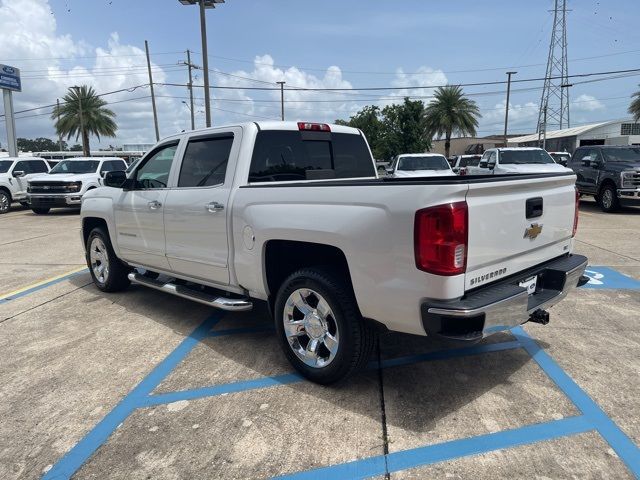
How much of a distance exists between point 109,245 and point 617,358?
5.55 meters

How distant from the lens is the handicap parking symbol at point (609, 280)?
617 cm

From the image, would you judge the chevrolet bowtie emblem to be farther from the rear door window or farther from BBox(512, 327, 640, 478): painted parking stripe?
the rear door window

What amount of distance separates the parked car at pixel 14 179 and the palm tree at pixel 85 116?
82.5 feet

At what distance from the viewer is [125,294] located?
6246mm

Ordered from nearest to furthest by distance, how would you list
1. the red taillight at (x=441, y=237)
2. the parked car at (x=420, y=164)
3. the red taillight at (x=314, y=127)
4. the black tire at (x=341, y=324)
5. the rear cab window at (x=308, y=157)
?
the red taillight at (x=441, y=237), the black tire at (x=341, y=324), the rear cab window at (x=308, y=157), the red taillight at (x=314, y=127), the parked car at (x=420, y=164)

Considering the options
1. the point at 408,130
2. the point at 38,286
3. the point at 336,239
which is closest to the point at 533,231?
the point at 336,239

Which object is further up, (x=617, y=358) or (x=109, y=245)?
(x=109, y=245)

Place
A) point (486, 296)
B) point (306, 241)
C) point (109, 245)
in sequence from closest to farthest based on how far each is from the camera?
point (486, 296)
point (306, 241)
point (109, 245)

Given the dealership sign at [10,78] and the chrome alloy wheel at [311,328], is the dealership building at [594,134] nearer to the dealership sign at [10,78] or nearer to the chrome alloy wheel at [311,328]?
the dealership sign at [10,78]

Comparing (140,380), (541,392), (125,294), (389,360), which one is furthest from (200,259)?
(541,392)

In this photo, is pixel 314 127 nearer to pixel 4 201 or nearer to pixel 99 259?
pixel 99 259

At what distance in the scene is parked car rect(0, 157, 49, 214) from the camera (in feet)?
58.5

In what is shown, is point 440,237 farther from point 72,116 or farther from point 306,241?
point 72,116

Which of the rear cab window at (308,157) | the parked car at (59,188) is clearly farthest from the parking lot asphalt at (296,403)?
the parked car at (59,188)
